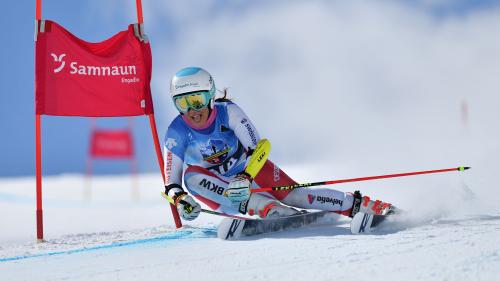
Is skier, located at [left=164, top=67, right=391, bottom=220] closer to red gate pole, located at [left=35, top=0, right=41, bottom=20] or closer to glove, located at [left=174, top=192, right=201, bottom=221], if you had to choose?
glove, located at [left=174, top=192, right=201, bottom=221]

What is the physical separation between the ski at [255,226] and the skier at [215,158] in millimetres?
90

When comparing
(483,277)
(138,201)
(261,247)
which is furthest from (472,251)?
(138,201)

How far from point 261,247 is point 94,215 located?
15.8 ft

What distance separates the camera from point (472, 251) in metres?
3.26

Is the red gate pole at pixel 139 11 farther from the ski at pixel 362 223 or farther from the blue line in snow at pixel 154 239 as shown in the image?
the ski at pixel 362 223

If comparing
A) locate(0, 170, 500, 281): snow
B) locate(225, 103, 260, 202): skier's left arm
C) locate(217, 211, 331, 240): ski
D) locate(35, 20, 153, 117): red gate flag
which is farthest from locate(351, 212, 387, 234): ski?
locate(35, 20, 153, 117): red gate flag

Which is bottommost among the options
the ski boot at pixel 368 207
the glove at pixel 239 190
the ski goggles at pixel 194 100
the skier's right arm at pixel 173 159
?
the ski boot at pixel 368 207

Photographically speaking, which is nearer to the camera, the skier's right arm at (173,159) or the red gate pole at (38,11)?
the skier's right arm at (173,159)

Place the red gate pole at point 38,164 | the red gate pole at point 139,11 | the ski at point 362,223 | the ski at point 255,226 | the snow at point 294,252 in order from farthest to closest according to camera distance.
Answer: the red gate pole at point 139,11, the red gate pole at point 38,164, the ski at point 255,226, the ski at point 362,223, the snow at point 294,252

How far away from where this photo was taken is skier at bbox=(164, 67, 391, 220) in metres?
4.64

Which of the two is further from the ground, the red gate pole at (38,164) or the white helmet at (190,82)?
the white helmet at (190,82)

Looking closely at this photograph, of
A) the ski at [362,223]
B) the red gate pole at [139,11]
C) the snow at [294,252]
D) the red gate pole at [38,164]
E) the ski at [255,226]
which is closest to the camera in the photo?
the snow at [294,252]

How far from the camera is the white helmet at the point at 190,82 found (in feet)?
15.0

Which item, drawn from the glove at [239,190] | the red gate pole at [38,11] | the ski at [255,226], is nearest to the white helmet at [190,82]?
the glove at [239,190]
